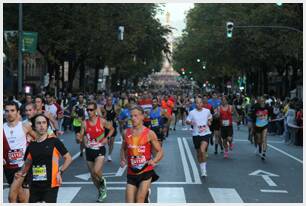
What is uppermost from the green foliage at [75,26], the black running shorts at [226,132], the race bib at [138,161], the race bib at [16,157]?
the green foliage at [75,26]

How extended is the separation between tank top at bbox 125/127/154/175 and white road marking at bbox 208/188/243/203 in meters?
2.91

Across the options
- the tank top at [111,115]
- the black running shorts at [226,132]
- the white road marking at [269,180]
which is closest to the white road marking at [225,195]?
the white road marking at [269,180]

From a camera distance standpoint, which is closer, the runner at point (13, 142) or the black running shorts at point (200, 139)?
the runner at point (13, 142)

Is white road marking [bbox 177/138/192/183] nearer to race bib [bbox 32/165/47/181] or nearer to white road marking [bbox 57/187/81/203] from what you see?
white road marking [bbox 57/187/81/203]

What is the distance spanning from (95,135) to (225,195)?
7.82 feet

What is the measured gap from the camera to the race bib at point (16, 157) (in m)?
9.68

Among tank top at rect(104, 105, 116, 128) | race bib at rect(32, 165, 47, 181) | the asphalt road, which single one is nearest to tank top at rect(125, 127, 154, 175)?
race bib at rect(32, 165, 47, 181)

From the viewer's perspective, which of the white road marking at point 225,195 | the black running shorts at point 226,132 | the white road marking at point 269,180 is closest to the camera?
the white road marking at point 225,195

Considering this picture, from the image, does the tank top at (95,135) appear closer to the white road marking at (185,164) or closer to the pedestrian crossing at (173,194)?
the pedestrian crossing at (173,194)

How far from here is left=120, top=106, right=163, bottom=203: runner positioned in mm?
8797

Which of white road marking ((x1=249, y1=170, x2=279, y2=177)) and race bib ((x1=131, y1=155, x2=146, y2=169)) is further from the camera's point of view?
white road marking ((x1=249, y1=170, x2=279, y2=177))

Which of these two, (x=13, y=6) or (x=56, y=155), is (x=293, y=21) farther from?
(x=56, y=155)

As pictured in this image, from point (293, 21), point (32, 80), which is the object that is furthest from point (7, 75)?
point (293, 21)

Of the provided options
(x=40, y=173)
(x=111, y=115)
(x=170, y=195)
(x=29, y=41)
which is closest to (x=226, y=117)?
(x=111, y=115)
